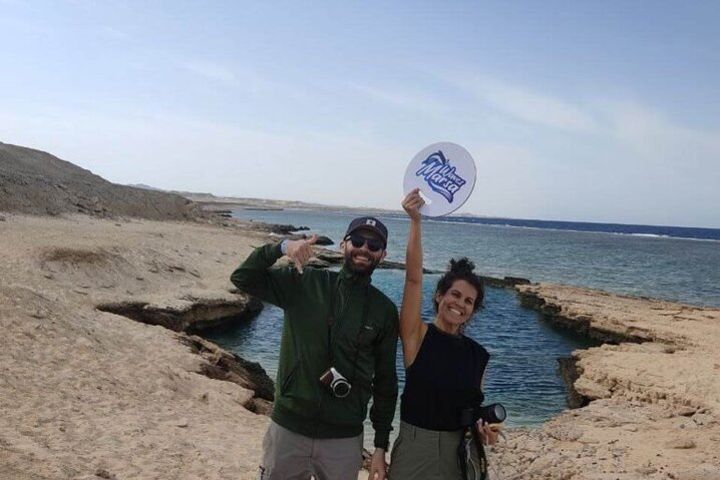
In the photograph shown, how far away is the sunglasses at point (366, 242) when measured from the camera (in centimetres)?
392

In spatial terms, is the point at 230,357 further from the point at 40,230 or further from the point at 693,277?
the point at 693,277

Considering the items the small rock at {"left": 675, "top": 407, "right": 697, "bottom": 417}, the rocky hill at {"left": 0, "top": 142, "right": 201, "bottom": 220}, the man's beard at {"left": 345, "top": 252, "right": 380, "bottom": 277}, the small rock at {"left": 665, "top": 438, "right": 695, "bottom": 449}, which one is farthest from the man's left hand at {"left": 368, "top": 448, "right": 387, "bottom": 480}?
the rocky hill at {"left": 0, "top": 142, "right": 201, "bottom": 220}

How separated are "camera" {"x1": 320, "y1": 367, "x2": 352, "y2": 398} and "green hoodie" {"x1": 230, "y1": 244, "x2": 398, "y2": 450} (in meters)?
0.06

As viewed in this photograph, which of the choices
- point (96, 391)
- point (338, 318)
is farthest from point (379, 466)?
point (96, 391)

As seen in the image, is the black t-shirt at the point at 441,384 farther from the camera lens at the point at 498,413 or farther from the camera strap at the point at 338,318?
the camera strap at the point at 338,318

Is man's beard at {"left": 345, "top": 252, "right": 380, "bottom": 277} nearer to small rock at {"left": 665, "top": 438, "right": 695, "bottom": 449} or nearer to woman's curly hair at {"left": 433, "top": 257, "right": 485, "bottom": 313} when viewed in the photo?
woman's curly hair at {"left": 433, "top": 257, "right": 485, "bottom": 313}

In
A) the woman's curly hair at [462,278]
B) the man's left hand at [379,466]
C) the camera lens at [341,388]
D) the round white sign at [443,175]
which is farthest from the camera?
the round white sign at [443,175]

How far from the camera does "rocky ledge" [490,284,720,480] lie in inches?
381

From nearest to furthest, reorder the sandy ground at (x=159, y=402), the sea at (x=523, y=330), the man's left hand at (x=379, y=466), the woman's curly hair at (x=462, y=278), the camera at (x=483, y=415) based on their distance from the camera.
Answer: the camera at (x=483, y=415) < the man's left hand at (x=379, y=466) < the woman's curly hair at (x=462, y=278) < the sandy ground at (x=159, y=402) < the sea at (x=523, y=330)

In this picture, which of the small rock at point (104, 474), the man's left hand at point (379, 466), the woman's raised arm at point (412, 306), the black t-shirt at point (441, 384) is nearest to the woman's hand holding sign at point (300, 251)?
the woman's raised arm at point (412, 306)

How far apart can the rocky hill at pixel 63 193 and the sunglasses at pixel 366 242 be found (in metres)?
34.0

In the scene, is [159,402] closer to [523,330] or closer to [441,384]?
[441,384]

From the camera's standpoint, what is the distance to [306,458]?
3.87 metres

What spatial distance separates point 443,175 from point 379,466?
7.15 feet
